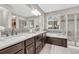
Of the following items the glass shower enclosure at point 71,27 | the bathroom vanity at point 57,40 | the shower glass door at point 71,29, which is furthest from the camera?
the shower glass door at point 71,29

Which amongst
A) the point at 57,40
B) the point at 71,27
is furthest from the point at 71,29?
the point at 57,40

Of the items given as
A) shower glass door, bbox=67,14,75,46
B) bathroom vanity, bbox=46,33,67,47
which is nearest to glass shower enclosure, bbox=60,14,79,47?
shower glass door, bbox=67,14,75,46

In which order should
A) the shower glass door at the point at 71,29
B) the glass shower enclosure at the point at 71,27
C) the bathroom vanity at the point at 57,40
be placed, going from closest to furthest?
the bathroom vanity at the point at 57,40
the glass shower enclosure at the point at 71,27
the shower glass door at the point at 71,29

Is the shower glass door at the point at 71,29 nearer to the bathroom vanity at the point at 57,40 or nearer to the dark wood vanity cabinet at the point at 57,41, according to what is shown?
the bathroom vanity at the point at 57,40

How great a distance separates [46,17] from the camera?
563cm

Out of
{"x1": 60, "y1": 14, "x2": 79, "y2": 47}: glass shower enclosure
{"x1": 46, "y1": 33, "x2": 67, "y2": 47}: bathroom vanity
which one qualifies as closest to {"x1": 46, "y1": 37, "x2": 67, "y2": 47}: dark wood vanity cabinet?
{"x1": 46, "y1": 33, "x2": 67, "y2": 47}: bathroom vanity

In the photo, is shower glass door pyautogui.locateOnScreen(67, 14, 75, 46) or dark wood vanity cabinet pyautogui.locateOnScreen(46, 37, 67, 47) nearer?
dark wood vanity cabinet pyautogui.locateOnScreen(46, 37, 67, 47)

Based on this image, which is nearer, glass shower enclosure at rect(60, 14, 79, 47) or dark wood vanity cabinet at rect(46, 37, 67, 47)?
dark wood vanity cabinet at rect(46, 37, 67, 47)

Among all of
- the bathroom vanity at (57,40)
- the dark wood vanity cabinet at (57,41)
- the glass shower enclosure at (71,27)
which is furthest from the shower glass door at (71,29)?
the dark wood vanity cabinet at (57,41)

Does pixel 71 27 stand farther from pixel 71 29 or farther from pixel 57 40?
pixel 57 40

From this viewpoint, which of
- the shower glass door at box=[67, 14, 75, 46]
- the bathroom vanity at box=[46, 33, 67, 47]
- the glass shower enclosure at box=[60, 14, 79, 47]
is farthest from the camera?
the shower glass door at box=[67, 14, 75, 46]

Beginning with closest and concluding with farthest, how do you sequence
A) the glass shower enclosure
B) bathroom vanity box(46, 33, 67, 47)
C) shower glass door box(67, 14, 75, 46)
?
bathroom vanity box(46, 33, 67, 47)
the glass shower enclosure
shower glass door box(67, 14, 75, 46)

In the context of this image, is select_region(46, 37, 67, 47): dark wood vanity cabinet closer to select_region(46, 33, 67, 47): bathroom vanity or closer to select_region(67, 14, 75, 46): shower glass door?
select_region(46, 33, 67, 47): bathroom vanity

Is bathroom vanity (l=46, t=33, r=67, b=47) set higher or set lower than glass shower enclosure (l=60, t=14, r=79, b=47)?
lower
